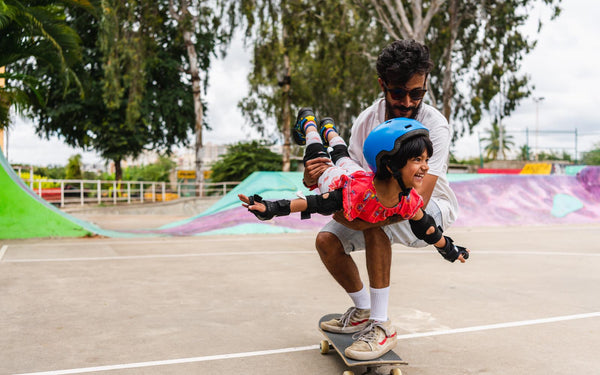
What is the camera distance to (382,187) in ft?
8.40

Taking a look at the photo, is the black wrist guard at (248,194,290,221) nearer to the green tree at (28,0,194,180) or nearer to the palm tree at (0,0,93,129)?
the palm tree at (0,0,93,129)

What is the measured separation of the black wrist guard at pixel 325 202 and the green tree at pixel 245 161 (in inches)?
1168

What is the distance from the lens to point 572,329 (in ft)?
12.6

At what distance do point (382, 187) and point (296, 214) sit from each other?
9.91m

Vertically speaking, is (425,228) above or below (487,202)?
above

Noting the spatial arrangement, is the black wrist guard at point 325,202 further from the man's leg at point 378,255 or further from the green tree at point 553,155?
the green tree at point 553,155

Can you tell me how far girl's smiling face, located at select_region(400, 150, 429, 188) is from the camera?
97.7 inches

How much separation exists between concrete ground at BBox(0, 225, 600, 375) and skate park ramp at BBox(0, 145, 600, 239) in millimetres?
2255

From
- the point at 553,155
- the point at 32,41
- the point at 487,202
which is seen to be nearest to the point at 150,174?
the point at 553,155

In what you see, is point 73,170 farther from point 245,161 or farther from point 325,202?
point 325,202

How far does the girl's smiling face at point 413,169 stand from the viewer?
248 centimetres

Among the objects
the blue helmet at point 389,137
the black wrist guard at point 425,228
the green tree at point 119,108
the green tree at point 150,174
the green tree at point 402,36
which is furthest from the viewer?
the green tree at point 150,174

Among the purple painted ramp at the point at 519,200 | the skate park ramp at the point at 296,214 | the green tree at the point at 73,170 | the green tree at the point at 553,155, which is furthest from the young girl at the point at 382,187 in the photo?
the green tree at the point at 73,170

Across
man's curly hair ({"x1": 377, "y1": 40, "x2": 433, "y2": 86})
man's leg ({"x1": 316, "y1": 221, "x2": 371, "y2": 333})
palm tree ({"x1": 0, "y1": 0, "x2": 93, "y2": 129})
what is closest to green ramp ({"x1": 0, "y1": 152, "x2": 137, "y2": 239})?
palm tree ({"x1": 0, "y1": 0, "x2": 93, "y2": 129})
